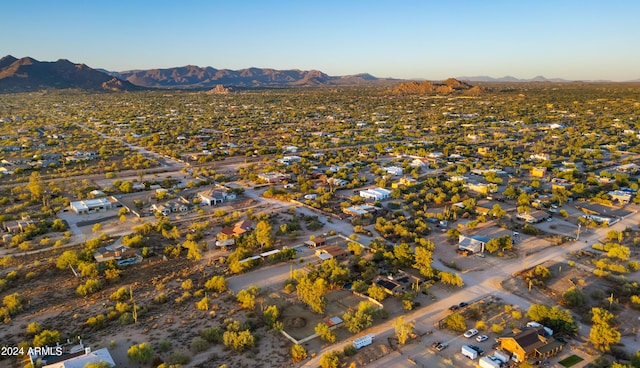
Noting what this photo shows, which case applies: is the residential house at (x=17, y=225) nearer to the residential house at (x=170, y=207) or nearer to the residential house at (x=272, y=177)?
the residential house at (x=170, y=207)

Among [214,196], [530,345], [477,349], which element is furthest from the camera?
[214,196]

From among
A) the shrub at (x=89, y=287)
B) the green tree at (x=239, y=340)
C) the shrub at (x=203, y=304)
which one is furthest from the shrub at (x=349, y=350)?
the shrub at (x=89, y=287)

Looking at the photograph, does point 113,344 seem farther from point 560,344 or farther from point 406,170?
point 406,170

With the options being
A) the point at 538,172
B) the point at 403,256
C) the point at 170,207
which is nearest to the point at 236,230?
the point at 170,207

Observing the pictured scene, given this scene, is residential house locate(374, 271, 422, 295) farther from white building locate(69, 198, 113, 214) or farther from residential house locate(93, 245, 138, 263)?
white building locate(69, 198, 113, 214)

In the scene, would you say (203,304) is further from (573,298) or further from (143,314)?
(573,298)

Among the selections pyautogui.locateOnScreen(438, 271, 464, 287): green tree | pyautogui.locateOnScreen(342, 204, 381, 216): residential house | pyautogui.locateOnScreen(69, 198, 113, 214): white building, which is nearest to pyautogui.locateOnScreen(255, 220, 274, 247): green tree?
pyautogui.locateOnScreen(342, 204, 381, 216): residential house

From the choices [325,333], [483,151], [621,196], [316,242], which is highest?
[483,151]
